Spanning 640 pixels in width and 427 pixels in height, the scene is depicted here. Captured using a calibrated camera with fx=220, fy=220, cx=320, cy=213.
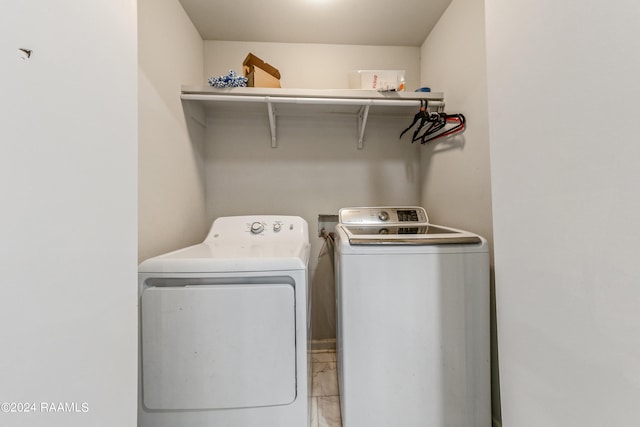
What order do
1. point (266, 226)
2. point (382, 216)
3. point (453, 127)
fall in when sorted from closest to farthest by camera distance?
point (453, 127)
point (266, 226)
point (382, 216)

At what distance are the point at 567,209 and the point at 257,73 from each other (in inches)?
67.0

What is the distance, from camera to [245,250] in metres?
1.16

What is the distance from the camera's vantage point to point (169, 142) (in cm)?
133

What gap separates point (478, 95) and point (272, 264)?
142 cm

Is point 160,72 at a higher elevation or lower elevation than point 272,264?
higher

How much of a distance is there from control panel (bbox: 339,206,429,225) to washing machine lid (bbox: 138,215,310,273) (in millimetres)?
341

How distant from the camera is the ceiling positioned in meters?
1.48

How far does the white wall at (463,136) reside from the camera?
1186 mm

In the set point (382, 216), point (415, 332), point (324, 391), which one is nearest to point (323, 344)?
point (324, 391)

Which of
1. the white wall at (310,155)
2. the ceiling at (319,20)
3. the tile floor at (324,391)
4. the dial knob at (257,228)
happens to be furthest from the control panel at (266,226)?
the ceiling at (319,20)

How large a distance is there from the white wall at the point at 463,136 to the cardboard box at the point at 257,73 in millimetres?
1212

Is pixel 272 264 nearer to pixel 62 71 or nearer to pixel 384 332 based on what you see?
pixel 384 332

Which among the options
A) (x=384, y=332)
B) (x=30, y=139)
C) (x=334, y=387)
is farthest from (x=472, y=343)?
(x=30, y=139)

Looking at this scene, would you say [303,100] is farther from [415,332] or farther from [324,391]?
[324,391]
